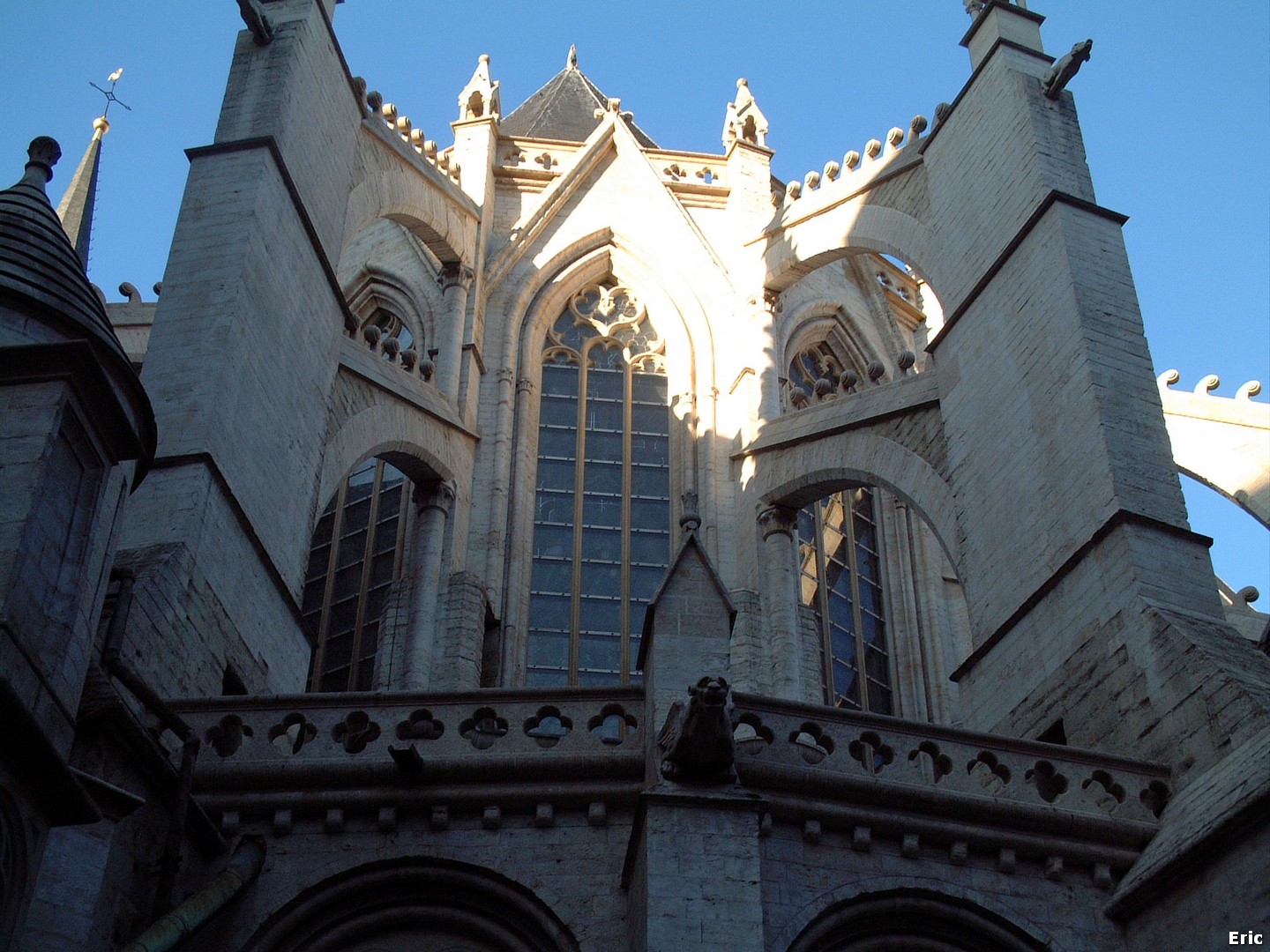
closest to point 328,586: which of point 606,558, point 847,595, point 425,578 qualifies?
point 425,578

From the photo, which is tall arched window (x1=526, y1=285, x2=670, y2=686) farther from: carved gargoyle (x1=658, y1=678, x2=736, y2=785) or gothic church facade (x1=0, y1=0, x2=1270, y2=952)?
carved gargoyle (x1=658, y1=678, x2=736, y2=785)

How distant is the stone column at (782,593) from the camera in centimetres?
1509

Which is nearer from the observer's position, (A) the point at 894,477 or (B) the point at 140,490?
(B) the point at 140,490

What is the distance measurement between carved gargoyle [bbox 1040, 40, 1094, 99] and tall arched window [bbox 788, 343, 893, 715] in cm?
368

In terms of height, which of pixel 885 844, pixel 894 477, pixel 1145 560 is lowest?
pixel 885 844

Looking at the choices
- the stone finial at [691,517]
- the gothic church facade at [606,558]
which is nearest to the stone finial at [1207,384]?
the gothic church facade at [606,558]

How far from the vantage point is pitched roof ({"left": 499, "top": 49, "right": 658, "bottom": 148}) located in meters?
23.6

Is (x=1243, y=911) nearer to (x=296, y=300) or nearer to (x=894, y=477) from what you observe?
(x=894, y=477)

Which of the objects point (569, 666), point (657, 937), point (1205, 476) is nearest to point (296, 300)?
point (569, 666)

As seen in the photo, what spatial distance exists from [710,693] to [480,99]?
43.9 feet

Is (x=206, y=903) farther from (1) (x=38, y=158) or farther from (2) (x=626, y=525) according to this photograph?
(2) (x=626, y=525)

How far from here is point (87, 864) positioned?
305 inches

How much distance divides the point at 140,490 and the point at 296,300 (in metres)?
2.97

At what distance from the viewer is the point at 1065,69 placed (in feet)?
47.0
